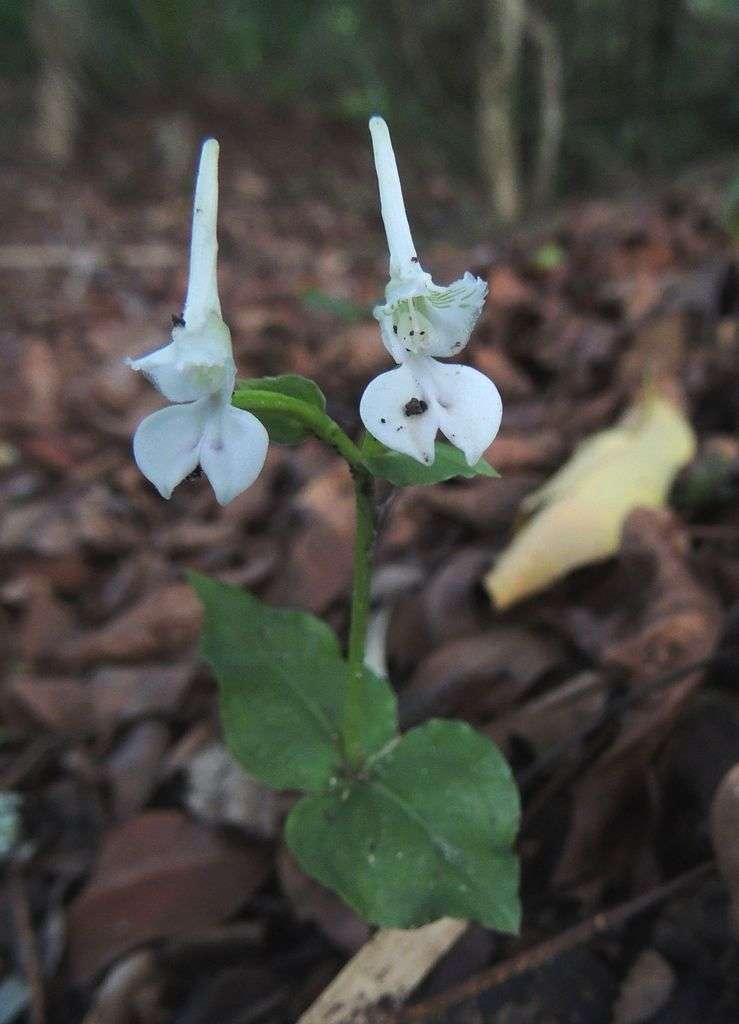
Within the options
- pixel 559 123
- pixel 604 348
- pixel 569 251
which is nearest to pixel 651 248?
pixel 569 251

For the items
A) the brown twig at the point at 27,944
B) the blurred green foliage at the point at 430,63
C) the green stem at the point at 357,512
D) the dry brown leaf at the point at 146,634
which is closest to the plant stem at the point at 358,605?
the green stem at the point at 357,512

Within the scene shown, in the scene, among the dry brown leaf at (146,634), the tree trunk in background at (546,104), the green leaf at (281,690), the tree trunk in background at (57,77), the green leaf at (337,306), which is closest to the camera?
the green leaf at (281,690)

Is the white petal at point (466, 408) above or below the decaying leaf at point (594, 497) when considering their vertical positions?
above

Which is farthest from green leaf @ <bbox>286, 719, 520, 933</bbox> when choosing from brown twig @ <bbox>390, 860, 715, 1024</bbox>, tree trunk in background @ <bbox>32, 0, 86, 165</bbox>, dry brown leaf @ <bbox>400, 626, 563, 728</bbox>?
tree trunk in background @ <bbox>32, 0, 86, 165</bbox>

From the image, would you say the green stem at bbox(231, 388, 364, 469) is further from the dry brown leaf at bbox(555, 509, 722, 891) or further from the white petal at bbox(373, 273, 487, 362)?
the dry brown leaf at bbox(555, 509, 722, 891)

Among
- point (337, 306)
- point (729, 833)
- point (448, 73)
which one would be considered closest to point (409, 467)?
point (729, 833)

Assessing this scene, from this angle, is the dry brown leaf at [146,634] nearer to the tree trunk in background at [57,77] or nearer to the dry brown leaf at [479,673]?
the dry brown leaf at [479,673]
